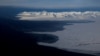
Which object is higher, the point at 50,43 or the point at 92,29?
the point at 92,29

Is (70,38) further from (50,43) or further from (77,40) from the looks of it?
(50,43)

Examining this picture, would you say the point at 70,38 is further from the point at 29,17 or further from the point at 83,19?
the point at 29,17

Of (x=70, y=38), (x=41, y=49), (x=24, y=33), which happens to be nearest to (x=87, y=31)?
(x=70, y=38)

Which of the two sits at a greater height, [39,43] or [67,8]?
[67,8]

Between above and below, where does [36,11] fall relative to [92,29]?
above

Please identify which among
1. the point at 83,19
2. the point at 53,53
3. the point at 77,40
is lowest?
the point at 53,53

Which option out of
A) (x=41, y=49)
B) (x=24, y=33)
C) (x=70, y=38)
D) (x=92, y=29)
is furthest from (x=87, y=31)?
(x=24, y=33)

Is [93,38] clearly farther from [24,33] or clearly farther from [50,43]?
[24,33]

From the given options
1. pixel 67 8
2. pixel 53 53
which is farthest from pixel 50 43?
pixel 67 8
